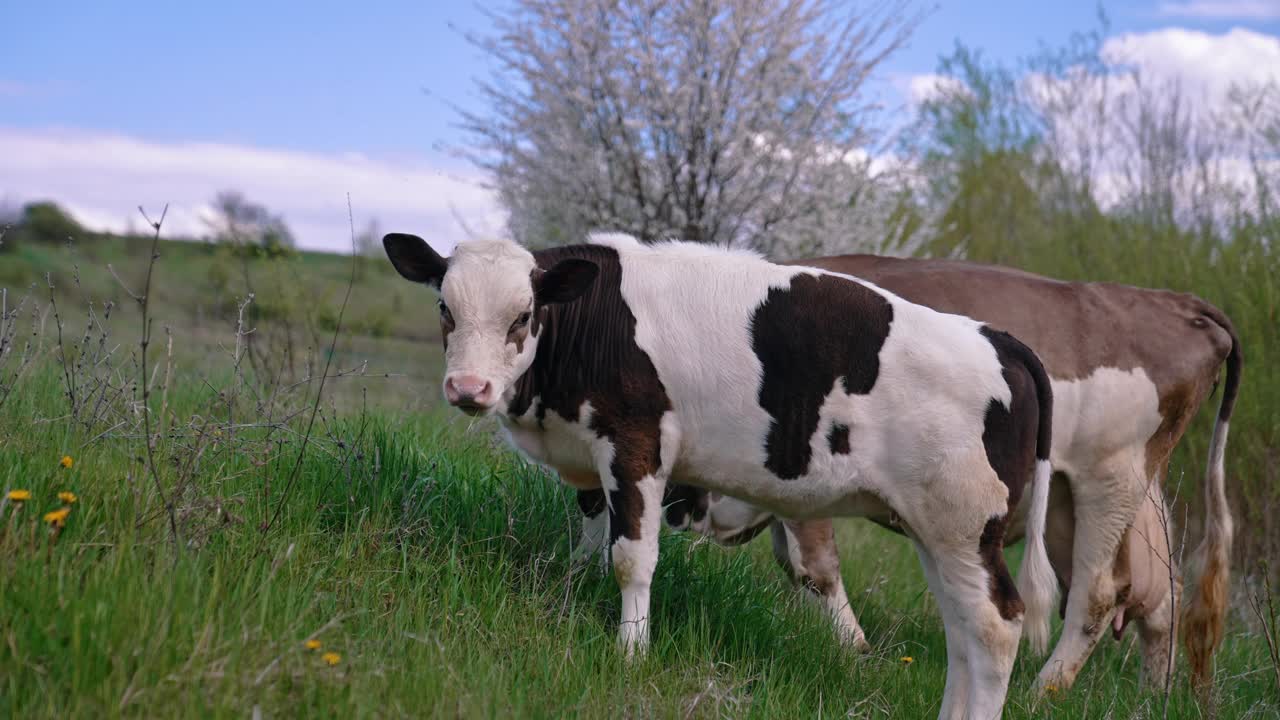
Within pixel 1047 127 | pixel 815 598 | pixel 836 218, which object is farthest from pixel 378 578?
pixel 1047 127

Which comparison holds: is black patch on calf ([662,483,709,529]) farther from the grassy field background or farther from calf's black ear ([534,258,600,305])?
calf's black ear ([534,258,600,305])

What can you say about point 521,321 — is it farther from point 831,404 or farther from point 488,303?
point 831,404

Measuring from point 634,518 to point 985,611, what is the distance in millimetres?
1565

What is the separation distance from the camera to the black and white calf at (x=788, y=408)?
4.64 metres

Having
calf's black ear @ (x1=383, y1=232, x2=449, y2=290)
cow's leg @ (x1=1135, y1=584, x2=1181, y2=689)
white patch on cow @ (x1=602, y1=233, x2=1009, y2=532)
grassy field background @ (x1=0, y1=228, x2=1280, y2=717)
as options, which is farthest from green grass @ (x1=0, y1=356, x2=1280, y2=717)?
calf's black ear @ (x1=383, y1=232, x2=449, y2=290)

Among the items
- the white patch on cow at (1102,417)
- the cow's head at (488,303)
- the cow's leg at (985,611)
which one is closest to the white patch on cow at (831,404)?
the cow's leg at (985,611)

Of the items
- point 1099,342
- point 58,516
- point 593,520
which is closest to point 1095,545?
point 1099,342

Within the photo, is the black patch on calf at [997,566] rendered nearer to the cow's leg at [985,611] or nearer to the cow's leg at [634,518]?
the cow's leg at [985,611]

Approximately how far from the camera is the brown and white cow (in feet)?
21.3

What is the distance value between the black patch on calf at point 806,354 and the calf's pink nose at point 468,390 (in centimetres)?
121

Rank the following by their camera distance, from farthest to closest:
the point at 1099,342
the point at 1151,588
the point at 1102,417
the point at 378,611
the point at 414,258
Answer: the point at 1151,588
the point at 1099,342
the point at 1102,417
the point at 414,258
the point at 378,611

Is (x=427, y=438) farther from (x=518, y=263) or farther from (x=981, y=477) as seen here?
(x=981, y=477)

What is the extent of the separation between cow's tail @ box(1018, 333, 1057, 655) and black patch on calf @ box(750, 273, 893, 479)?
31.0 inches

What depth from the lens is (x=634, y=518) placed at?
4.68 m
